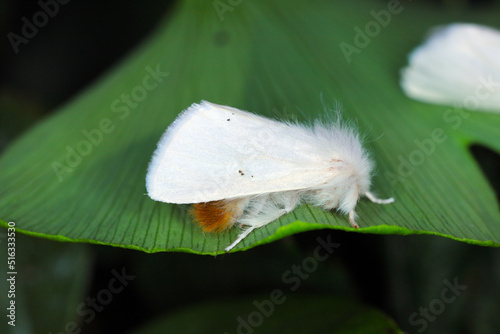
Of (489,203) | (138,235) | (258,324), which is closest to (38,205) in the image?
(138,235)

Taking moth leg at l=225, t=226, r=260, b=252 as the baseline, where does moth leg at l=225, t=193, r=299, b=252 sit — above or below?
below

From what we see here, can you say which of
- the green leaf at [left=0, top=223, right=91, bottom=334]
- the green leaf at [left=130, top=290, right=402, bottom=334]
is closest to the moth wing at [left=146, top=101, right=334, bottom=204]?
the green leaf at [left=130, top=290, right=402, bottom=334]

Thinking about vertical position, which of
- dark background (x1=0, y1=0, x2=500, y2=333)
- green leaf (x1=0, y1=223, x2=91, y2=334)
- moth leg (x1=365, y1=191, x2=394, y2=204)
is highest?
green leaf (x1=0, y1=223, x2=91, y2=334)

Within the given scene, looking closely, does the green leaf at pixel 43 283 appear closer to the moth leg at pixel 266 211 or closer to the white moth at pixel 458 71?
the moth leg at pixel 266 211

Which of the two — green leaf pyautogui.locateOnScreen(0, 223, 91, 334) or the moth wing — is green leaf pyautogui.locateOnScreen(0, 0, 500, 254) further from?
green leaf pyautogui.locateOnScreen(0, 223, 91, 334)

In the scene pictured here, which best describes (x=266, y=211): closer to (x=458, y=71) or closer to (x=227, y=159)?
(x=227, y=159)

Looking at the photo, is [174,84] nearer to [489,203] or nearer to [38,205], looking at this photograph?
[38,205]

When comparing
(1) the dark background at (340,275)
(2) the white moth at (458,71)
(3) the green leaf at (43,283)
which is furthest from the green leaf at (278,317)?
(2) the white moth at (458,71)

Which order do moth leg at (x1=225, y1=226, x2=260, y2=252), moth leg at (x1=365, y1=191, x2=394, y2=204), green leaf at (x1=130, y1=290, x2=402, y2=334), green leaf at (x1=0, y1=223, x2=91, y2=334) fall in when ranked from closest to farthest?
1. moth leg at (x1=225, y1=226, x2=260, y2=252)
2. moth leg at (x1=365, y1=191, x2=394, y2=204)
3. green leaf at (x1=130, y1=290, x2=402, y2=334)
4. green leaf at (x1=0, y1=223, x2=91, y2=334)
